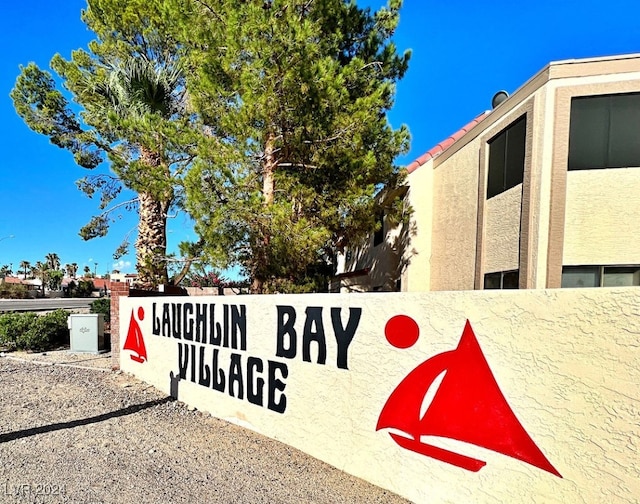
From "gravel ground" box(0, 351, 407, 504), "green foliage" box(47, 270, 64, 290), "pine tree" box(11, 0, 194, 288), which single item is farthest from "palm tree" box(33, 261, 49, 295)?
"gravel ground" box(0, 351, 407, 504)

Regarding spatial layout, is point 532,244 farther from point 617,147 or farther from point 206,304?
point 206,304

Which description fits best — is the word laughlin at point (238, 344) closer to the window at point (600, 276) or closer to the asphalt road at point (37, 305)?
the window at point (600, 276)

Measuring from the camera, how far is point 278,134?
28.8 ft

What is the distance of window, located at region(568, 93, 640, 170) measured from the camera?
8016 millimetres

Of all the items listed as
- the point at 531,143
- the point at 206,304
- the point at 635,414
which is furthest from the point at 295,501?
the point at 531,143

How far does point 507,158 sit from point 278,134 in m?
5.51

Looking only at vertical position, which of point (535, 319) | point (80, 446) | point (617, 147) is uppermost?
point (617, 147)

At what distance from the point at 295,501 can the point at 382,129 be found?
321 inches

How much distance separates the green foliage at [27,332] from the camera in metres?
12.4

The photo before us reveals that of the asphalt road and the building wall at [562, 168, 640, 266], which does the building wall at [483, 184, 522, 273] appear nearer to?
the building wall at [562, 168, 640, 266]

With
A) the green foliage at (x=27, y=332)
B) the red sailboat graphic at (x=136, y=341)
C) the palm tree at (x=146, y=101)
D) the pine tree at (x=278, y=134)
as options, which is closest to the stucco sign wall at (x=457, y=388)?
the pine tree at (x=278, y=134)

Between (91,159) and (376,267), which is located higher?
(91,159)

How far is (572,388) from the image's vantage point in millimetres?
3082

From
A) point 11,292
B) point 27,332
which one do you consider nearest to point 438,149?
point 27,332
